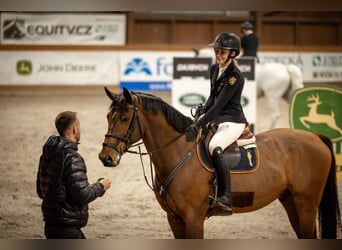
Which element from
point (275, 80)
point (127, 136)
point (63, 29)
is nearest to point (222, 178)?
point (127, 136)

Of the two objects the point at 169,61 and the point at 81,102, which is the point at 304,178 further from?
the point at 169,61

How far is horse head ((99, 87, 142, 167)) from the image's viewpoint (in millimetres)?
3689

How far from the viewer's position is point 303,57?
12.0m

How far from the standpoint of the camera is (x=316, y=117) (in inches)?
228

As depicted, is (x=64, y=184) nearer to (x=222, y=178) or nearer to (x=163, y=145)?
(x=163, y=145)

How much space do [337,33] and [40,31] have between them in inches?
252

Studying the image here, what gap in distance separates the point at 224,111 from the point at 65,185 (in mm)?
1199

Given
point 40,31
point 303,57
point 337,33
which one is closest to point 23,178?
point 40,31

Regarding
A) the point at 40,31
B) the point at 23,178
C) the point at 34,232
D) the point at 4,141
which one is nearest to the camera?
the point at 34,232

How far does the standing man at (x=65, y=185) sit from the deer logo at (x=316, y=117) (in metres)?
2.81

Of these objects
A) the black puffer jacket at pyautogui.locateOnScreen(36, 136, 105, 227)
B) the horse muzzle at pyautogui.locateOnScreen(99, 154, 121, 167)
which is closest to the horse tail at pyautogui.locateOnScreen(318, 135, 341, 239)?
the horse muzzle at pyautogui.locateOnScreen(99, 154, 121, 167)

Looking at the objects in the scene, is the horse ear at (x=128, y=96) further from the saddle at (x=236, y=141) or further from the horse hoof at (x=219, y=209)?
the horse hoof at (x=219, y=209)

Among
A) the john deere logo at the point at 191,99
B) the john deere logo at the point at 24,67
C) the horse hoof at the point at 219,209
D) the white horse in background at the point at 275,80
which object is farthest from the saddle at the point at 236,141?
the john deere logo at the point at 24,67

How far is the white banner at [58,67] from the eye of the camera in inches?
445
